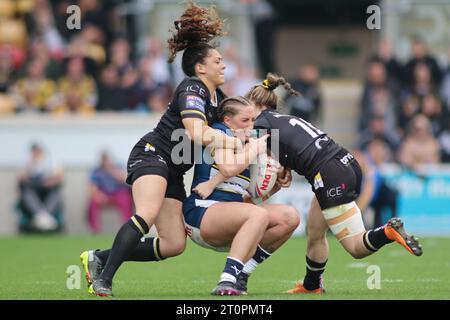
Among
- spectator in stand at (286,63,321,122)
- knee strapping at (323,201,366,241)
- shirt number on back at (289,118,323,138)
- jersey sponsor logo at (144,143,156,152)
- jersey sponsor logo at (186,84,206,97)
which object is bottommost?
spectator in stand at (286,63,321,122)

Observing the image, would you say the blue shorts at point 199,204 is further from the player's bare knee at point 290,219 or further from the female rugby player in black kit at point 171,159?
the player's bare knee at point 290,219

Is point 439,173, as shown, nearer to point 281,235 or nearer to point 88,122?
point 88,122

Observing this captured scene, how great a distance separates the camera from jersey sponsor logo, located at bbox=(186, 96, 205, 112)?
8562mm

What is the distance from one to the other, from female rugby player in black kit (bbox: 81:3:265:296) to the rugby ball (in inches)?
8.4

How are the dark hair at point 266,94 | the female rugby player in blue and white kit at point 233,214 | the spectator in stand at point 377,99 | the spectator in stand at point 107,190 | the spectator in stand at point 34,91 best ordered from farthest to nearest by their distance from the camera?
the spectator in stand at point 377,99
the spectator in stand at point 34,91
the spectator in stand at point 107,190
the dark hair at point 266,94
the female rugby player in blue and white kit at point 233,214

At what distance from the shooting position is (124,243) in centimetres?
851

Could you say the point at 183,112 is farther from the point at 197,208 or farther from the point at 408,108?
the point at 408,108

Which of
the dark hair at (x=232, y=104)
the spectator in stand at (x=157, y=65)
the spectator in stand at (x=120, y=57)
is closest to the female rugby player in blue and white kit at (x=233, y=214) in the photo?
the dark hair at (x=232, y=104)

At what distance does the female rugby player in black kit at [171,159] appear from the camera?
857 centimetres

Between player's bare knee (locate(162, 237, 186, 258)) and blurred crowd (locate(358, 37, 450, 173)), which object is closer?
player's bare knee (locate(162, 237, 186, 258))

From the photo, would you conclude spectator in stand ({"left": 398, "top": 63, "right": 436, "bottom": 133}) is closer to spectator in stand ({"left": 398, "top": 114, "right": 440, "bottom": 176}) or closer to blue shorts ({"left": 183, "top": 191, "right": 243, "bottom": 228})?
spectator in stand ({"left": 398, "top": 114, "right": 440, "bottom": 176})

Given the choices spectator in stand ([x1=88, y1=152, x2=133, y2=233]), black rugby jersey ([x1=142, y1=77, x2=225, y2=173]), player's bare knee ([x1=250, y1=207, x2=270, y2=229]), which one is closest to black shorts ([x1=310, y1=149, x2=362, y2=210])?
player's bare knee ([x1=250, y1=207, x2=270, y2=229])

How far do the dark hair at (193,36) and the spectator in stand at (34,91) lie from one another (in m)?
10.1

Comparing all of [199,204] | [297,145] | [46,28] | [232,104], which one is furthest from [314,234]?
[46,28]
